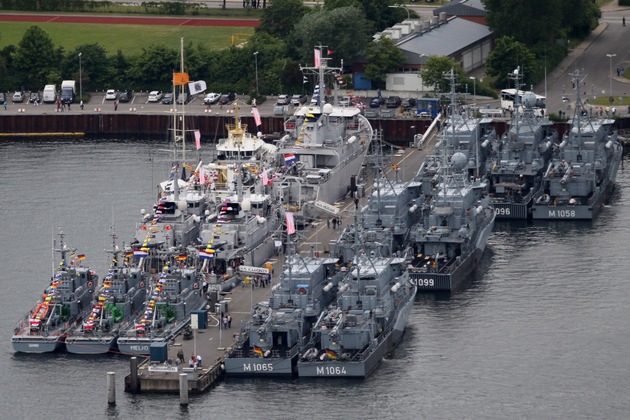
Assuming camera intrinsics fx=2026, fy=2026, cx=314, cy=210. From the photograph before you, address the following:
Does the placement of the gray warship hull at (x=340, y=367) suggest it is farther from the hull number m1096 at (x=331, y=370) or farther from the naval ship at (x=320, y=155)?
the naval ship at (x=320, y=155)

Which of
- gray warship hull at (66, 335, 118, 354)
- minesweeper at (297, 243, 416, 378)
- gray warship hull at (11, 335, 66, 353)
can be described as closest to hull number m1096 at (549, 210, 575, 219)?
minesweeper at (297, 243, 416, 378)

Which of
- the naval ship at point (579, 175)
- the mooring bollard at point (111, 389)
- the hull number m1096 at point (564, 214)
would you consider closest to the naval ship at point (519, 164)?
the naval ship at point (579, 175)

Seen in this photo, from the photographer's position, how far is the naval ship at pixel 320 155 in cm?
15788

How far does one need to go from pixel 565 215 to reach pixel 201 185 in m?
29.4

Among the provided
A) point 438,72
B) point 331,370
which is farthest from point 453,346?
point 438,72

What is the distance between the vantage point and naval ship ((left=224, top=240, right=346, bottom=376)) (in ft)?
403

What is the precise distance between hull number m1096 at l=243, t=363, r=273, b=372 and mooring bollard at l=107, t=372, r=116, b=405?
326 inches

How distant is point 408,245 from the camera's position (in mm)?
146375

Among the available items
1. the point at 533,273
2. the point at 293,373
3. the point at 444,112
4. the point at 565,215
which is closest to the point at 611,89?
the point at 444,112

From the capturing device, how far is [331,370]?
401ft

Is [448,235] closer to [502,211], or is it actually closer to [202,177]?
[502,211]

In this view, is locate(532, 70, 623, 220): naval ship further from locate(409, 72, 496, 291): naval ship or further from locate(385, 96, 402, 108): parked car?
locate(385, 96, 402, 108): parked car

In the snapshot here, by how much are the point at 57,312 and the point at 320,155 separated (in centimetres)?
3972

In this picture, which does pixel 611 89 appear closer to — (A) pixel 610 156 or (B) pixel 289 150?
(A) pixel 610 156
